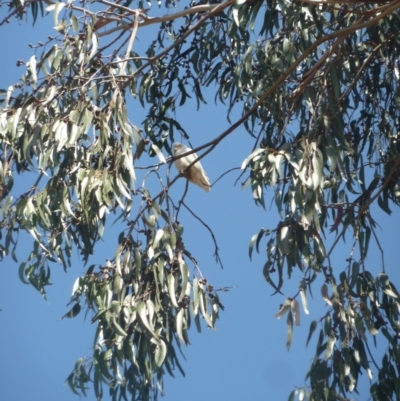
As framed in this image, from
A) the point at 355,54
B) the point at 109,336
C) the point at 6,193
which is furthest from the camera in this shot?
the point at 355,54

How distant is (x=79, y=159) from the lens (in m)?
3.42

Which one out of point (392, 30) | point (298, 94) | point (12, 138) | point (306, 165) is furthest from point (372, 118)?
point (12, 138)

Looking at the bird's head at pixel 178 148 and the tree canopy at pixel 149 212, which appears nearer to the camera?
the tree canopy at pixel 149 212

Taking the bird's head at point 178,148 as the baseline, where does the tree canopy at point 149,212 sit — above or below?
below

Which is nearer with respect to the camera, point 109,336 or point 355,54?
point 109,336

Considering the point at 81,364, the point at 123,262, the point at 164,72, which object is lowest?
the point at 81,364

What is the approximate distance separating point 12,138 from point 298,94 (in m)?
1.04

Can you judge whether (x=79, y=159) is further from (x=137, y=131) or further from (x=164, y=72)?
(x=164, y=72)

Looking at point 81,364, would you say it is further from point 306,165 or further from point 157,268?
point 306,165

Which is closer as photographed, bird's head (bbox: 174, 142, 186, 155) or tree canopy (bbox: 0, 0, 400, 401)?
tree canopy (bbox: 0, 0, 400, 401)

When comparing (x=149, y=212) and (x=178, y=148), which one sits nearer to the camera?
Answer: (x=149, y=212)

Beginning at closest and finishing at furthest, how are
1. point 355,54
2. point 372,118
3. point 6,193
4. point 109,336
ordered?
point 109,336, point 6,193, point 355,54, point 372,118

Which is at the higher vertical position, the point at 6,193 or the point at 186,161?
the point at 186,161

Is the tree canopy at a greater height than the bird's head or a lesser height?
lesser
